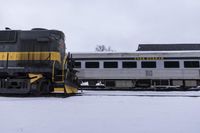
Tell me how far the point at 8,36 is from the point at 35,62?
1916 mm

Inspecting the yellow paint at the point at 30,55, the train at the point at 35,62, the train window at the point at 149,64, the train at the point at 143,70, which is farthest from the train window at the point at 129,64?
the yellow paint at the point at 30,55

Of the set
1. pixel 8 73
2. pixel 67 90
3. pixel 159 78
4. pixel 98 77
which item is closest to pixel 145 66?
pixel 159 78

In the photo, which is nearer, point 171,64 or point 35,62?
point 35,62

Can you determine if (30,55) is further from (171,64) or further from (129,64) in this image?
(171,64)

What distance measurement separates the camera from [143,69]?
20094mm

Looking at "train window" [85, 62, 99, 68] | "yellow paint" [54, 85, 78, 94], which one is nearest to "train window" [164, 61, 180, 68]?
"train window" [85, 62, 99, 68]

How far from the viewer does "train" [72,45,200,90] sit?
1994cm

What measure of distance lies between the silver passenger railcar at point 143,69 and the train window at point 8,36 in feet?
26.8

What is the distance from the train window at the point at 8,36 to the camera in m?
12.7

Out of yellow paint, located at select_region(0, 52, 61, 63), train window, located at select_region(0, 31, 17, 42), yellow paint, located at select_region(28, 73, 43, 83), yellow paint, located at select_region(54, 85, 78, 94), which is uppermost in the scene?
train window, located at select_region(0, 31, 17, 42)

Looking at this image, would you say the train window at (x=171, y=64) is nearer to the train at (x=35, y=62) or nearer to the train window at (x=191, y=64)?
the train window at (x=191, y=64)

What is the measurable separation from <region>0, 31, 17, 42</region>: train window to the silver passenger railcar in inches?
321

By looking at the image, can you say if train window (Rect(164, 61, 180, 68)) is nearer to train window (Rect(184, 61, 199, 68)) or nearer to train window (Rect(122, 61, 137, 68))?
train window (Rect(184, 61, 199, 68))

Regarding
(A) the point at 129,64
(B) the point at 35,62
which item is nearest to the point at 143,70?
(A) the point at 129,64
